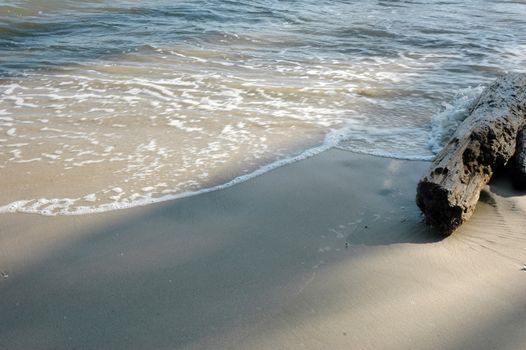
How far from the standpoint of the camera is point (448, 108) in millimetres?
5328

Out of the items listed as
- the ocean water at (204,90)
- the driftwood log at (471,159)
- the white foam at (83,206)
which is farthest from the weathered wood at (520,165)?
the white foam at (83,206)

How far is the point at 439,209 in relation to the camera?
290 centimetres

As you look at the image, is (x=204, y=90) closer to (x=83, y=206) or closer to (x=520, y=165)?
(x=83, y=206)

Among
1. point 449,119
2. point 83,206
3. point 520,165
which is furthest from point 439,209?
point 449,119

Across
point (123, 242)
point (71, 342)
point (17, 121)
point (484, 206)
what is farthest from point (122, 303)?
point (17, 121)

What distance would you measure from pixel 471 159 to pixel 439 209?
499 mm

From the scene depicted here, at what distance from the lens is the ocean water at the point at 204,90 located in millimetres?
3795

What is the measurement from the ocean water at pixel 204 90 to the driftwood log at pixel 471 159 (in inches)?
26.4

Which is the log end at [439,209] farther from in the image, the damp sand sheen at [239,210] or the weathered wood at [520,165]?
the weathered wood at [520,165]

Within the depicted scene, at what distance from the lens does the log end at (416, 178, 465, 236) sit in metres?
2.87

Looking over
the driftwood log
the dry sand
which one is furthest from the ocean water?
the driftwood log

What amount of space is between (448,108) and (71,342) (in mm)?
4283

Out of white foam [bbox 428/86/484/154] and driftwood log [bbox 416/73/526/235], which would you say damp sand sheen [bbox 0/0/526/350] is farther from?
driftwood log [bbox 416/73/526/235]

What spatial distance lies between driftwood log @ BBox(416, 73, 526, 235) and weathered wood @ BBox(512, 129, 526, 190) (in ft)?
0.21
